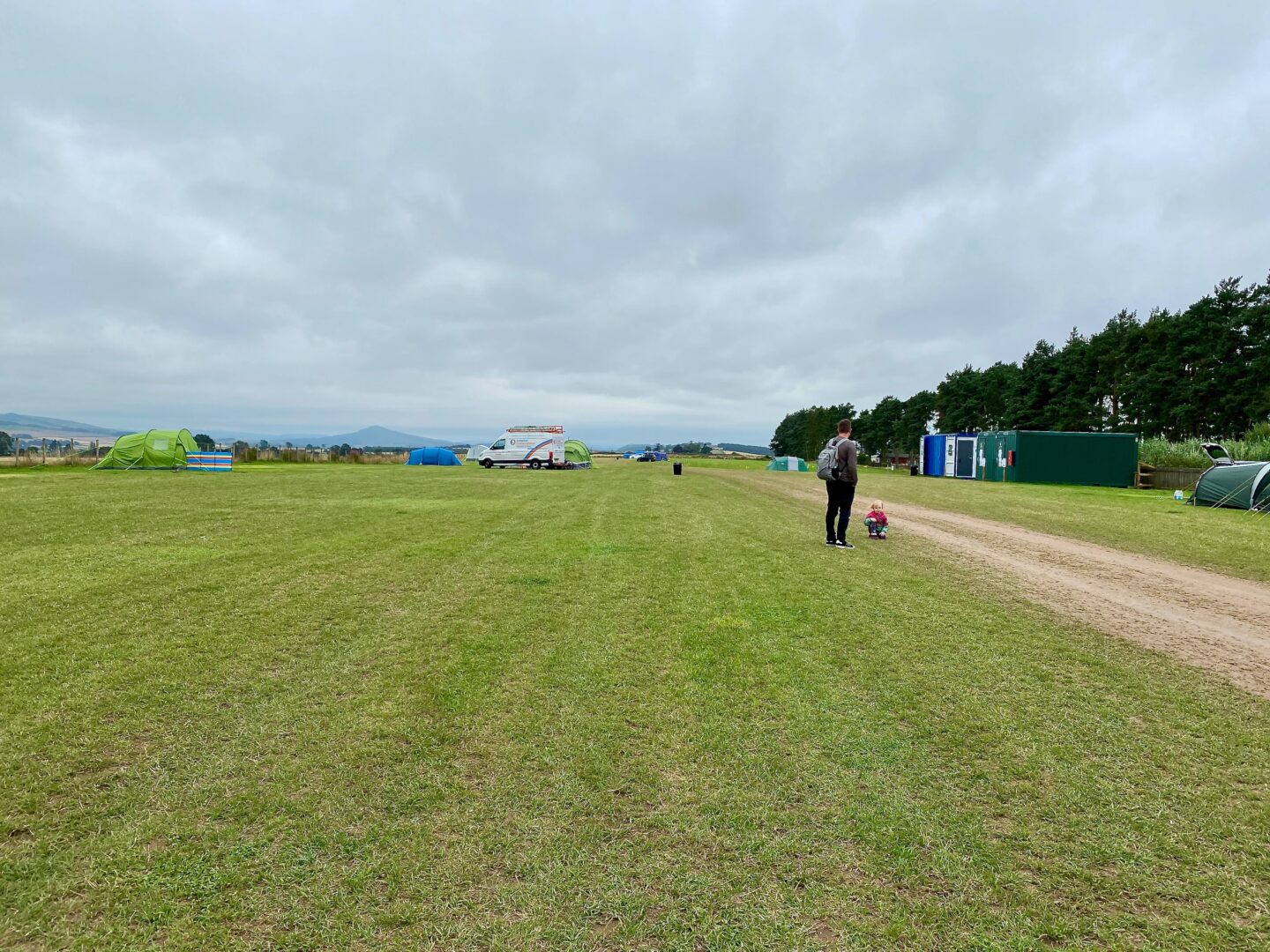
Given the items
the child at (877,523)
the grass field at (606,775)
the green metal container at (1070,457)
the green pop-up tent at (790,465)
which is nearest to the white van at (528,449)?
the green pop-up tent at (790,465)

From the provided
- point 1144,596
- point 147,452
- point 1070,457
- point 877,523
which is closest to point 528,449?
point 147,452

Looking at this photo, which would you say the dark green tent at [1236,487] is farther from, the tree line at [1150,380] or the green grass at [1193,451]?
the tree line at [1150,380]

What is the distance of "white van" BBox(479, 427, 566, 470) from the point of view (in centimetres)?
4725

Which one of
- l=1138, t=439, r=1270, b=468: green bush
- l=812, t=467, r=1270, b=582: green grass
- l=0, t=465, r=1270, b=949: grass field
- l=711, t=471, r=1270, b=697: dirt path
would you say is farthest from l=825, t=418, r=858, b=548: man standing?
l=1138, t=439, r=1270, b=468: green bush

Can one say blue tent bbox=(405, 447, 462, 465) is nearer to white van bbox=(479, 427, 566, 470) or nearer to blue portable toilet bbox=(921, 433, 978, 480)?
white van bbox=(479, 427, 566, 470)

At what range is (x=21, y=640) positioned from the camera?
5.11m

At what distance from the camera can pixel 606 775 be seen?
3215 millimetres

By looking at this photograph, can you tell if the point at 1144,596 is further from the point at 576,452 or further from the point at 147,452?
the point at 576,452

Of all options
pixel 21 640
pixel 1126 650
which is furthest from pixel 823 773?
pixel 21 640

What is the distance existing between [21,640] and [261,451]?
54.4 meters

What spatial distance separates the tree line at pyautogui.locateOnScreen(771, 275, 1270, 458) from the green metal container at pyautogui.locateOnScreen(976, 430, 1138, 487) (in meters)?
13.3

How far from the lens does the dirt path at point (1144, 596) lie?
550 cm

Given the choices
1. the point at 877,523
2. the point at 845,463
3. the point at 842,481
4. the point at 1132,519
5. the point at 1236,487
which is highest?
the point at 845,463

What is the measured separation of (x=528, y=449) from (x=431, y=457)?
1188cm
